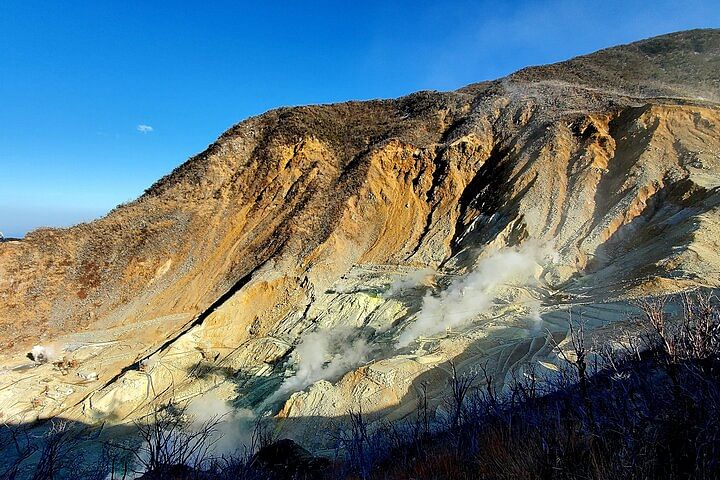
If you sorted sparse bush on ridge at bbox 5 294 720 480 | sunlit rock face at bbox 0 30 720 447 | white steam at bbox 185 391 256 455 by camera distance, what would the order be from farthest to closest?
sunlit rock face at bbox 0 30 720 447 → white steam at bbox 185 391 256 455 → sparse bush on ridge at bbox 5 294 720 480

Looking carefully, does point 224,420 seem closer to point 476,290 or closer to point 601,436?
point 476,290

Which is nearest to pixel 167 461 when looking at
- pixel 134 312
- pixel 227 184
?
pixel 134 312

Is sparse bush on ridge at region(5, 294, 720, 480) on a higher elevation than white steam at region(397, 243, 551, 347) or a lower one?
lower

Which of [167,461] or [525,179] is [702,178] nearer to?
[525,179]

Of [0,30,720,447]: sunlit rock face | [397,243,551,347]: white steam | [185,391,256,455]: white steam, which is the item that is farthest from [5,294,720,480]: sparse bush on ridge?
[397,243,551,347]: white steam

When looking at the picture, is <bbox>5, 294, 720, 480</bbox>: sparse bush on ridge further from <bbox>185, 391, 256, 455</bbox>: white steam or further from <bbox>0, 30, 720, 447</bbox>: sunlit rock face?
<bbox>185, 391, 256, 455</bbox>: white steam

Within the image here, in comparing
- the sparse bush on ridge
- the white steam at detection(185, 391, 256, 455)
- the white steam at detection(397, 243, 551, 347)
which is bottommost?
the white steam at detection(185, 391, 256, 455)

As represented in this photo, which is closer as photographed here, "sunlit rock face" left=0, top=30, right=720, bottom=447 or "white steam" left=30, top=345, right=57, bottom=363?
"sunlit rock face" left=0, top=30, right=720, bottom=447
